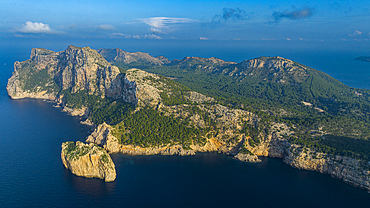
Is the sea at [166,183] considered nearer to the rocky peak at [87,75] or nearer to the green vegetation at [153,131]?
the green vegetation at [153,131]

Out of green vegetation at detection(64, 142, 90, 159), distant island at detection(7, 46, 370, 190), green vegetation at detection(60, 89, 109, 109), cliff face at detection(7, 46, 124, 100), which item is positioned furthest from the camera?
cliff face at detection(7, 46, 124, 100)

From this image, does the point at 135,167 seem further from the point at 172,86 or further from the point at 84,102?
the point at 84,102

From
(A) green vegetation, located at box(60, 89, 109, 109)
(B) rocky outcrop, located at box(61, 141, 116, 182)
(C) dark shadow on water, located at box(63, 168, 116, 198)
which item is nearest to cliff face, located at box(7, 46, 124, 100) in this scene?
(A) green vegetation, located at box(60, 89, 109, 109)

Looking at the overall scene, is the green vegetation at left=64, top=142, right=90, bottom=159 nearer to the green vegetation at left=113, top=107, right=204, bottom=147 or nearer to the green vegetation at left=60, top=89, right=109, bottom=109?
the green vegetation at left=113, top=107, right=204, bottom=147

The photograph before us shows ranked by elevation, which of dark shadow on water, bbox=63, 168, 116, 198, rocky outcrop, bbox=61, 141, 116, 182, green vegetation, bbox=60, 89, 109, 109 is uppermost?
green vegetation, bbox=60, 89, 109, 109

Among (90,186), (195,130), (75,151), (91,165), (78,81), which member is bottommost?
(90,186)

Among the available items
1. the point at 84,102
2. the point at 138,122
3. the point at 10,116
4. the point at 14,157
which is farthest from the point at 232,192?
the point at 10,116

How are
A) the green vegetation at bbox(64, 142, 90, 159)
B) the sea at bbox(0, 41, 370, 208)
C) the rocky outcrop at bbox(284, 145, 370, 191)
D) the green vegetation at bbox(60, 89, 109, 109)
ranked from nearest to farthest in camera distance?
the sea at bbox(0, 41, 370, 208) < the rocky outcrop at bbox(284, 145, 370, 191) < the green vegetation at bbox(64, 142, 90, 159) < the green vegetation at bbox(60, 89, 109, 109)

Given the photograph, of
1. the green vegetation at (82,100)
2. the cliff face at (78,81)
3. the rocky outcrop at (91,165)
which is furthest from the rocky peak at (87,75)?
the rocky outcrop at (91,165)

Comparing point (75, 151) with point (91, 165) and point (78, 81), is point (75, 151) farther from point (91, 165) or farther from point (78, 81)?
point (78, 81)

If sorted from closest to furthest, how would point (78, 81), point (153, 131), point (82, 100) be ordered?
point (153, 131) → point (82, 100) → point (78, 81)

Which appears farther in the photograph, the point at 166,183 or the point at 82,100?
the point at 82,100

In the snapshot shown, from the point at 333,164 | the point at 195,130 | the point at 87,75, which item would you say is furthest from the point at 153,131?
the point at 87,75
